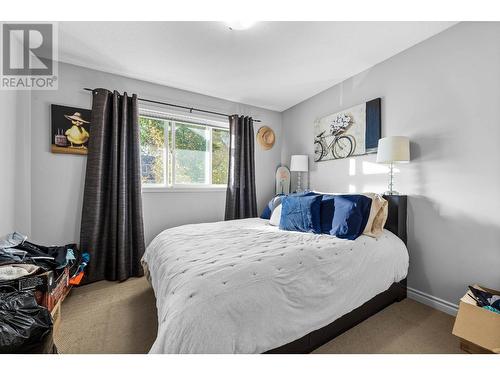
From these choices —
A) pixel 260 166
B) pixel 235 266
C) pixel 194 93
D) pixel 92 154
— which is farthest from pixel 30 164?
pixel 260 166

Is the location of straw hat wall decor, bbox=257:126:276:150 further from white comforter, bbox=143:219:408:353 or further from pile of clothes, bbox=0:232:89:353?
pile of clothes, bbox=0:232:89:353

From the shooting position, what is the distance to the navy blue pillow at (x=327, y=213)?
1.99m

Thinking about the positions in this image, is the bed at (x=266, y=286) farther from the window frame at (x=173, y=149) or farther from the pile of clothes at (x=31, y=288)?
the window frame at (x=173, y=149)

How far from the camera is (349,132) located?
8.84ft

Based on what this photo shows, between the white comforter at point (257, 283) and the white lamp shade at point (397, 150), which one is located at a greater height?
the white lamp shade at point (397, 150)

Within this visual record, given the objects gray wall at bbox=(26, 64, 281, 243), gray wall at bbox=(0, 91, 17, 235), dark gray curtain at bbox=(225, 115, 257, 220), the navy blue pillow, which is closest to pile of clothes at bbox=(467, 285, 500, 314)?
the navy blue pillow

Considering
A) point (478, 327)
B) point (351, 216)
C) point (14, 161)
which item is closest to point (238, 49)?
point (351, 216)

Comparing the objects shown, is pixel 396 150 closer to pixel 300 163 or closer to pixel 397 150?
pixel 397 150

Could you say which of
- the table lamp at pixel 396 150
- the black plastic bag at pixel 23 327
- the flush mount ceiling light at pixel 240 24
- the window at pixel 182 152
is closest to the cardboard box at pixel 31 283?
the black plastic bag at pixel 23 327

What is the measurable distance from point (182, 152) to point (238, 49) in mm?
1579

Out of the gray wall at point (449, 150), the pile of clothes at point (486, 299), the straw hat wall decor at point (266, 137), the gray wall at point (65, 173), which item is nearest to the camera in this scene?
the pile of clothes at point (486, 299)

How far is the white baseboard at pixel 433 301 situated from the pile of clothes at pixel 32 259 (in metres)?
3.14

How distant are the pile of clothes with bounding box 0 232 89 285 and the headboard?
2919 millimetres
